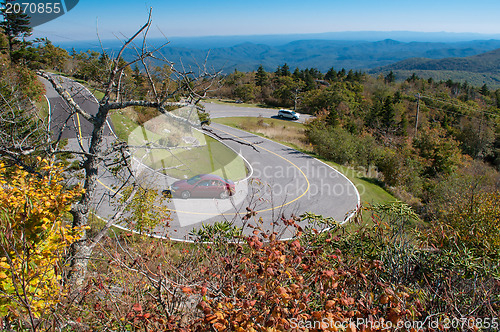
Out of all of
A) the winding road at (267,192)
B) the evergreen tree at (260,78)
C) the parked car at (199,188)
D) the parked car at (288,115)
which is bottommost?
the winding road at (267,192)

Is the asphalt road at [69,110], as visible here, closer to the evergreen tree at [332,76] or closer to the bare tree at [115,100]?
the bare tree at [115,100]

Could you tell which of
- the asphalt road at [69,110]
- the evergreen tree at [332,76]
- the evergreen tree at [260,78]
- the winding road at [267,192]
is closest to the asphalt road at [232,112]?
the evergreen tree at [260,78]

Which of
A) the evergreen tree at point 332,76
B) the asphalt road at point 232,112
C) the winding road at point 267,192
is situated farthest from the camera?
the evergreen tree at point 332,76

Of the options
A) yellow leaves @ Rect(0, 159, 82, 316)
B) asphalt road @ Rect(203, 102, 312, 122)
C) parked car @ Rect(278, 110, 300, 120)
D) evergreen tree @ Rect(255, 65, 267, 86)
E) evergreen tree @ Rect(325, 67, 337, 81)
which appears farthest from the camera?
evergreen tree @ Rect(325, 67, 337, 81)

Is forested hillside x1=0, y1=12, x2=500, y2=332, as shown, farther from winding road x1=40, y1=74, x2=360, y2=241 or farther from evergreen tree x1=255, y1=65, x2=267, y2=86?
evergreen tree x1=255, y1=65, x2=267, y2=86

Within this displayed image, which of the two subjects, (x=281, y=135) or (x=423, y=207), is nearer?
(x=423, y=207)

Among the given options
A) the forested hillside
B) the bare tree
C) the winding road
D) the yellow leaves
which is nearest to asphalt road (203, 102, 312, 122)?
the forested hillside

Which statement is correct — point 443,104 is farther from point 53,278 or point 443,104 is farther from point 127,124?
point 53,278

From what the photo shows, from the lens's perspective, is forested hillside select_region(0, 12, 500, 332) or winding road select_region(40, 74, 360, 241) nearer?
forested hillside select_region(0, 12, 500, 332)

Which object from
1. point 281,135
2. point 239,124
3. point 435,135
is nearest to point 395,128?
point 435,135

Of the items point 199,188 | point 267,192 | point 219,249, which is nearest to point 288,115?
point 199,188

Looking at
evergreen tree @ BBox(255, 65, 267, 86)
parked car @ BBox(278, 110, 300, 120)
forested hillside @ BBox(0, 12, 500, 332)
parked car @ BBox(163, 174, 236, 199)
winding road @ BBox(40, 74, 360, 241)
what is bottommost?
winding road @ BBox(40, 74, 360, 241)
